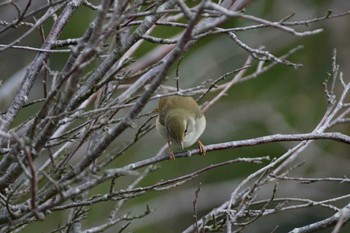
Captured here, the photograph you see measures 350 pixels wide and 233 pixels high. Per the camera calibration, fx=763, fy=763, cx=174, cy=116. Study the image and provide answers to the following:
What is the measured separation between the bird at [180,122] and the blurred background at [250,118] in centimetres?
561

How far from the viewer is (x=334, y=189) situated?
1164cm

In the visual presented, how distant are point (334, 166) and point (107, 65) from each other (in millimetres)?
8967

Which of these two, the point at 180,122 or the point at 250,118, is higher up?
the point at 180,122

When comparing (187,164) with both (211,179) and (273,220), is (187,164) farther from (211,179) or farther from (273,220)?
(273,220)

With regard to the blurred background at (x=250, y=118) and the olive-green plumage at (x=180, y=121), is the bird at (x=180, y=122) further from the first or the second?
the blurred background at (x=250, y=118)

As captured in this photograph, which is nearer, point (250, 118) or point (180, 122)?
point (180, 122)

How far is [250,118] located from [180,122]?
7601 mm

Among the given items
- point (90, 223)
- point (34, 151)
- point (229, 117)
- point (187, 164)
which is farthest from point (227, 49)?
point (34, 151)

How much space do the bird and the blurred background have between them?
5614 millimetres

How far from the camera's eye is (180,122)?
15.0 ft

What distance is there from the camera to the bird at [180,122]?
14.9ft

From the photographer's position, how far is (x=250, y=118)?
12086 mm

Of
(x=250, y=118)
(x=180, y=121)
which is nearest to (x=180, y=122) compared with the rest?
(x=180, y=121)

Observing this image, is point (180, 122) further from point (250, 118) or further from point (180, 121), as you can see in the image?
point (250, 118)
